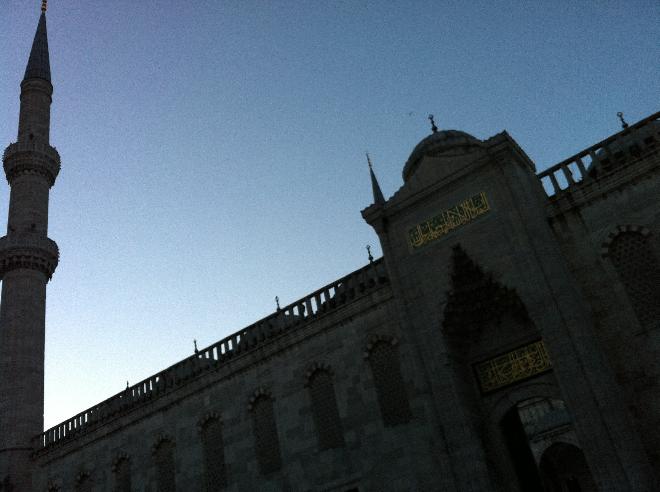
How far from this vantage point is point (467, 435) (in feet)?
46.4

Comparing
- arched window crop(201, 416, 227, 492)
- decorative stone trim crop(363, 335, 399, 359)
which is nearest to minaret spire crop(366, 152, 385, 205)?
decorative stone trim crop(363, 335, 399, 359)

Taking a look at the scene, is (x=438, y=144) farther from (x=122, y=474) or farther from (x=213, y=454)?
(x=122, y=474)

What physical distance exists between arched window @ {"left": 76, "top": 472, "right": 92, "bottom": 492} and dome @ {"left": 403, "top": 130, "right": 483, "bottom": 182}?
1683cm

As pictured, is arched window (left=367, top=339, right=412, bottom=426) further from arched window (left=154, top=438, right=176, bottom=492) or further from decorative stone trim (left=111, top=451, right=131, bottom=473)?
decorative stone trim (left=111, top=451, right=131, bottom=473)

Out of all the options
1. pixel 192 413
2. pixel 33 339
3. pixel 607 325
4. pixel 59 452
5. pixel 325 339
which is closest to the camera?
pixel 607 325

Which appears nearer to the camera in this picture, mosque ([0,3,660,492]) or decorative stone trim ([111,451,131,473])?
mosque ([0,3,660,492])

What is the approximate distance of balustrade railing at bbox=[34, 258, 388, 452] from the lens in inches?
709

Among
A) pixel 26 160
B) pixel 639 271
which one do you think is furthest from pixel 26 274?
pixel 639 271

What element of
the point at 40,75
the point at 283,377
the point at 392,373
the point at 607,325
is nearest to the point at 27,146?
the point at 40,75

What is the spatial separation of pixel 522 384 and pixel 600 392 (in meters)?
2.46

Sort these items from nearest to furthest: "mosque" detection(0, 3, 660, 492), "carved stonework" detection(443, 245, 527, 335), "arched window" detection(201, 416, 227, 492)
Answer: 1. "mosque" detection(0, 3, 660, 492)
2. "carved stonework" detection(443, 245, 527, 335)
3. "arched window" detection(201, 416, 227, 492)

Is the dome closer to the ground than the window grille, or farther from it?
farther from it

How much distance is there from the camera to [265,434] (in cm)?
1859

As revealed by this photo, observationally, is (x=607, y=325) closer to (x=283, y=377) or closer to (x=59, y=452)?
(x=283, y=377)
